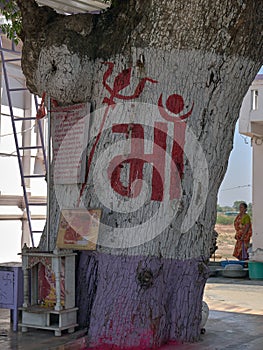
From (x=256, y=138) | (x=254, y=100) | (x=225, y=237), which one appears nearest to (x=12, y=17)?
(x=254, y=100)

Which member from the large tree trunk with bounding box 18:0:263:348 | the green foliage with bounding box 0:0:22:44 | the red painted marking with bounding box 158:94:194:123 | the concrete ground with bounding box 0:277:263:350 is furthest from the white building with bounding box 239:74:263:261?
the red painted marking with bounding box 158:94:194:123

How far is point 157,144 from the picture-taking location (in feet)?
21.1

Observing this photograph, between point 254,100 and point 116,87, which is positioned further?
point 254,100

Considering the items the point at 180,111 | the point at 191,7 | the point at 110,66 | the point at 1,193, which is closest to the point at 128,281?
the point at 180,111

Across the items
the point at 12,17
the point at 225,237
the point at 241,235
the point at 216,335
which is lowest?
the point at 216,335

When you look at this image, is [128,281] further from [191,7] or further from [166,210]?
[191,7]

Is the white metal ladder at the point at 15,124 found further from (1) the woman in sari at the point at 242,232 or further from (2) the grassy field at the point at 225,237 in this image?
(2) the grassy field at the point at 225,237

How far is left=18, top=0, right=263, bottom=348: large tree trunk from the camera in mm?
6289

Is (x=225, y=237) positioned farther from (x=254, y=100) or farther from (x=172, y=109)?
(x=172, y=109)

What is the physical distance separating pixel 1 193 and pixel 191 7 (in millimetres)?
5913

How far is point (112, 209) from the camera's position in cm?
651

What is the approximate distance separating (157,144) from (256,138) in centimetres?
748

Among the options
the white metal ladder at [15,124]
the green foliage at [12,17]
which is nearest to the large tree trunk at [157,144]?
the green foliage at [12,17]

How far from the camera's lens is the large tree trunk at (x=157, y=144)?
20.6 ft
